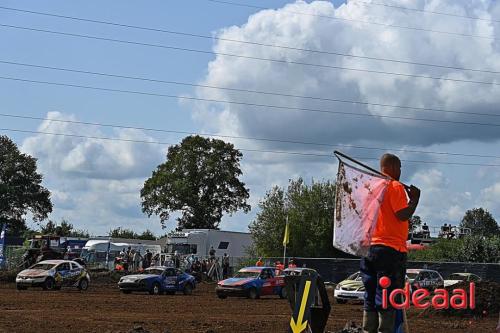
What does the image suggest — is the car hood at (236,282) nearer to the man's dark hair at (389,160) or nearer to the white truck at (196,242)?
the white truck at (196,242)

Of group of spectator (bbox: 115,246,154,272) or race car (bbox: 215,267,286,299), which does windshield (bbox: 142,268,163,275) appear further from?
group of spectator (bbox: 115,246,154,272)

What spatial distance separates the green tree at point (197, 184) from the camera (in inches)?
3615

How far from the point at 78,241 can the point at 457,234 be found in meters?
31.9

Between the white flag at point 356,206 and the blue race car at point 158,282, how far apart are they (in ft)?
99.0

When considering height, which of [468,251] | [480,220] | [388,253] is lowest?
[388,253]

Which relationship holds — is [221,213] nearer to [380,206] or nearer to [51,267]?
→ [51,267]

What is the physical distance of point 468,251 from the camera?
198 ft


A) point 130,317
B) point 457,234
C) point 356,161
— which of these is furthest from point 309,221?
point 356,161

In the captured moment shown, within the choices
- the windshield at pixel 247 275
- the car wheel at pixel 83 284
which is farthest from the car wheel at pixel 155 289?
the windshield at pixel 247 275

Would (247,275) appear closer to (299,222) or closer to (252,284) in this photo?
(252,284)

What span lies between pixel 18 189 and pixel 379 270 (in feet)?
303

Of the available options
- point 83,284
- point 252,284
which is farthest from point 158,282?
point 252,284

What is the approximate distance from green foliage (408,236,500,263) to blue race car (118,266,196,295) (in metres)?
27.4

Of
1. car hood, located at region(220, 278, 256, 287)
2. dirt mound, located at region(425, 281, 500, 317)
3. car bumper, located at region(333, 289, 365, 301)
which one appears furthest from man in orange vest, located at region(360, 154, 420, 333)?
car hood, located at region(220, 278, 256, 287)
